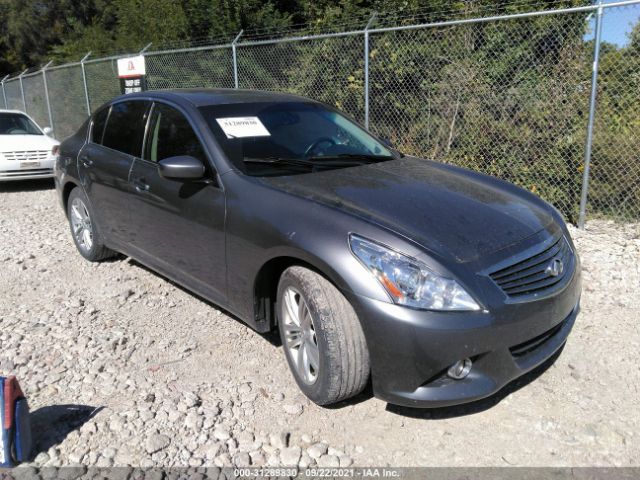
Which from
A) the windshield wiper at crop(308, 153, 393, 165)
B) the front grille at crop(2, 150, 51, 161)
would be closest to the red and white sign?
the front grille at crop(2, 150, 51, 161)

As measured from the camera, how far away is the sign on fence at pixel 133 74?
33.1 feet

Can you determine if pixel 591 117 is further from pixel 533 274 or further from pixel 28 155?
pixel 28 155

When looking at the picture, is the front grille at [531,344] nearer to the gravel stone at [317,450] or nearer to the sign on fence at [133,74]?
the gravel stone at [317,450]

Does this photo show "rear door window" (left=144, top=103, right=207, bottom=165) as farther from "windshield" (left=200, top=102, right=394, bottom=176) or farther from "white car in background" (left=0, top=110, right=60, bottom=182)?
"white car in background" (left=0, top=110, right=60, bottom=182)

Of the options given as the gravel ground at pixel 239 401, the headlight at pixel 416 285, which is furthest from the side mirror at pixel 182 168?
the headlight at pixel 416 285

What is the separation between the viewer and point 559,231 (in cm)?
330

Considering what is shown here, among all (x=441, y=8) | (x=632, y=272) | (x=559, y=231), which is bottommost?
(x=632, y=272)

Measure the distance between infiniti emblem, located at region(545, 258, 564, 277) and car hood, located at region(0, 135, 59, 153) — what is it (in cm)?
895

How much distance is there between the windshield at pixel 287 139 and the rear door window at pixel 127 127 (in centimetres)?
79

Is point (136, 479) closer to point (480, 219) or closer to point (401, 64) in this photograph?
point (480, 219)

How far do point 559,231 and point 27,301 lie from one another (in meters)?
4.08

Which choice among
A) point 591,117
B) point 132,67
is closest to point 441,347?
point 591,117

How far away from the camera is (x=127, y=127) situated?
454 cm

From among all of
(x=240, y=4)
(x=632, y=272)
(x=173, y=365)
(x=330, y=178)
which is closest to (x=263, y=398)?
(x=173, y=365)
